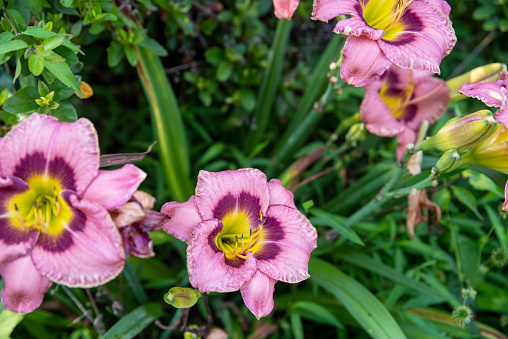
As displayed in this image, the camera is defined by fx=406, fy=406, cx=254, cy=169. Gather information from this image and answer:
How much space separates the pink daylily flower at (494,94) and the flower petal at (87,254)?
777 mm

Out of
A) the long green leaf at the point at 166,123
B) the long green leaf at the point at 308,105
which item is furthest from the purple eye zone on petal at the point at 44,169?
the long green leaf at the point at 308,105

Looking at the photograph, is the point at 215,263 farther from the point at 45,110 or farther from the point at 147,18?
the point at 147,18

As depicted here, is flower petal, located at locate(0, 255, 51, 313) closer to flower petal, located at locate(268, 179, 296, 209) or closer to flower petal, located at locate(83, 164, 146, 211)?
flower petal, located at locate(83, 164, 146, 211)

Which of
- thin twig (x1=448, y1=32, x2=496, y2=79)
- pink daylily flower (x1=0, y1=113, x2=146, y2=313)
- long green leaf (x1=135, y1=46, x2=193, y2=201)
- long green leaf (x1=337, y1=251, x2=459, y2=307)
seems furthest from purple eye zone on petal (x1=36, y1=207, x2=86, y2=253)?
thin twig (x1=448, y1=32, x2=496, y2=79)

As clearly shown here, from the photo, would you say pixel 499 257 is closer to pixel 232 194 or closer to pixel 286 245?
pixel 286 245

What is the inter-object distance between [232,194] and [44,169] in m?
0.37

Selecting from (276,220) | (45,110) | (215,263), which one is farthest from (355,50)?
(45,110)

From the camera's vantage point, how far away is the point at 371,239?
149 centimetres

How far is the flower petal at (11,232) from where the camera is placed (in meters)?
0.76

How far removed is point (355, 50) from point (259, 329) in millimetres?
946

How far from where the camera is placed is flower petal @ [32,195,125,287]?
711 mm

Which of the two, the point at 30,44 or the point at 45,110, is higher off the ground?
the point at 30,44

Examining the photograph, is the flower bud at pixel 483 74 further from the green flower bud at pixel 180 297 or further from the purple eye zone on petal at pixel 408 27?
the green flower bud at pixel 180 297

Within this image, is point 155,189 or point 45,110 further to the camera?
point 155,189
